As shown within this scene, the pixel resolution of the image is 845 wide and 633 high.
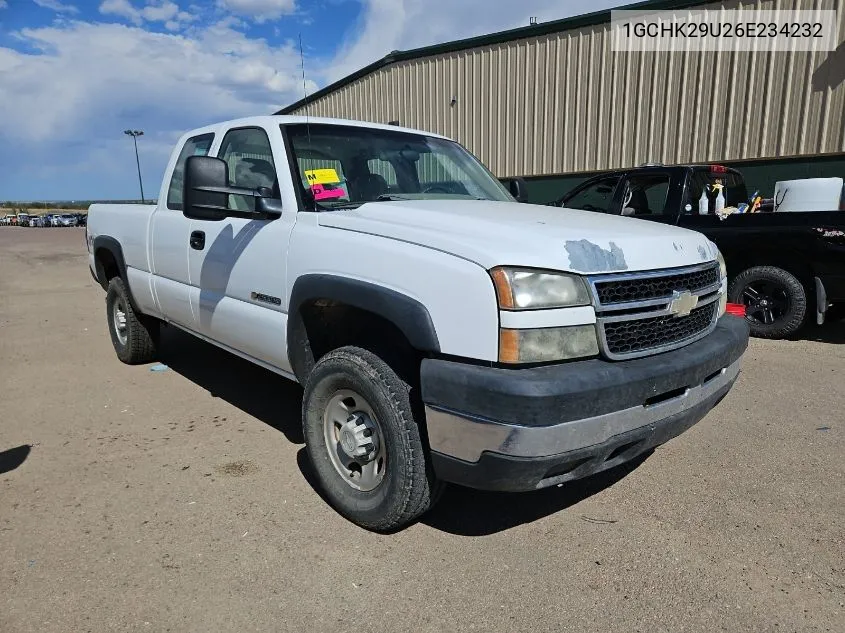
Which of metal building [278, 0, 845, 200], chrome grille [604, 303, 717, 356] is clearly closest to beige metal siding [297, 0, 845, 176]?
metal building [278, 0, 845, 200]

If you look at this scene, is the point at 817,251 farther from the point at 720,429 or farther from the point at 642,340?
the point at 642,340

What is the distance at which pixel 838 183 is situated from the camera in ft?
20.3

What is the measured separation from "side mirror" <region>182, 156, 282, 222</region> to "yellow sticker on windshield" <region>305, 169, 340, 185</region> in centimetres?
22

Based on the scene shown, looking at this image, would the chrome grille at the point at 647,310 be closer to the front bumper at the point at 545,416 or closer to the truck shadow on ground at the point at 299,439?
the front bumper at the point at 545,416

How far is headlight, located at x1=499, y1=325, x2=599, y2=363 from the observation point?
6.71 ft

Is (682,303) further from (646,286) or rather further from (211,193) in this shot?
(211,193)

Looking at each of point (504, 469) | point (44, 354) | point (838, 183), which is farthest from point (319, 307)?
point (838, 183)

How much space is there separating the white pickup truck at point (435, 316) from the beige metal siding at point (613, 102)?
887 cm

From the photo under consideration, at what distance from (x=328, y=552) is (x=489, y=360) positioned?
117 cm

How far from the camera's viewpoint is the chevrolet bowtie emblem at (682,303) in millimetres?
2391

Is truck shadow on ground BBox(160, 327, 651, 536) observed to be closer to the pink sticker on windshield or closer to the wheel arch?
the wheel arch

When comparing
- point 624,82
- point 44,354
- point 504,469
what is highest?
point 624,82

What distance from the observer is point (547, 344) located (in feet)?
6.82

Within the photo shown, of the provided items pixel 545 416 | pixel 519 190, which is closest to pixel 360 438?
pixel 545 416
